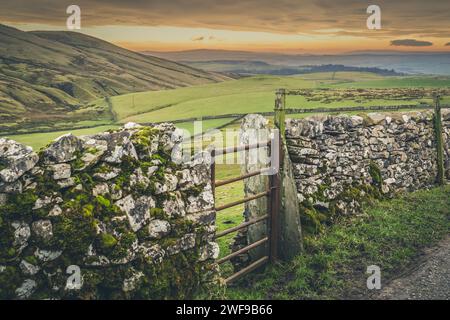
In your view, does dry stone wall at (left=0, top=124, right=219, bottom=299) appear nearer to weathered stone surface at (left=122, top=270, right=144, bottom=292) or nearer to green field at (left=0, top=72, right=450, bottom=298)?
weathered stone surface at (left=122, top=270, right=144, bottom=292)

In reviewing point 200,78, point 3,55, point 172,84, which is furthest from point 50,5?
point 200,78

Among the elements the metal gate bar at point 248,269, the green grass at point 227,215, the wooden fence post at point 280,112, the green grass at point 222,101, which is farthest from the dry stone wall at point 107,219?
the green grass at point 222,101

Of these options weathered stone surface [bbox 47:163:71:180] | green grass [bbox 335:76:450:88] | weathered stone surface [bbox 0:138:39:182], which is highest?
green grass [bbox 335:76:450:88]

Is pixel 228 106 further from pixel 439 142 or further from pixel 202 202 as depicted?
pixel 202 202

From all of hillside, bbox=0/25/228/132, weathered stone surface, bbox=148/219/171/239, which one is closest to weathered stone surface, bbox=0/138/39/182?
weathered stone surface, bbox=148/219/171/239

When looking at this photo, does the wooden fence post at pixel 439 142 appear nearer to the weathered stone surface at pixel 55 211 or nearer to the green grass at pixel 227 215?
the green grass at pixel 227 215

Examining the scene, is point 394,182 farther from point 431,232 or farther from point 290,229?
point 290,229
